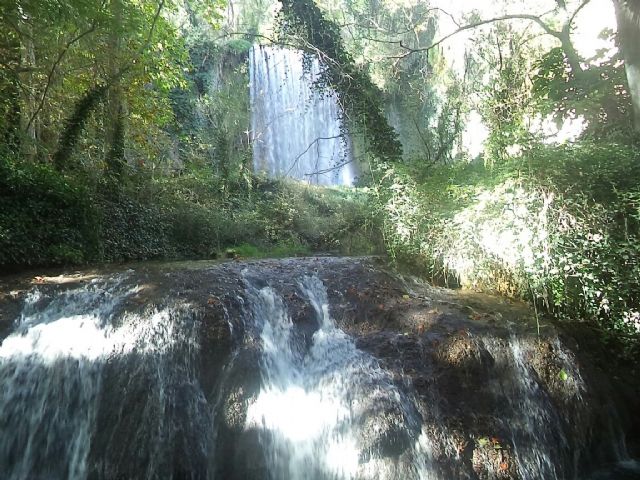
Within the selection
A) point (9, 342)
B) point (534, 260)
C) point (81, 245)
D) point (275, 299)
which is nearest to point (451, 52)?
point (534, 260)

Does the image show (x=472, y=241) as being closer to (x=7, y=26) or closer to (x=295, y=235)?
(x=295, y=235)

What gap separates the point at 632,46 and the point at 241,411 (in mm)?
7681

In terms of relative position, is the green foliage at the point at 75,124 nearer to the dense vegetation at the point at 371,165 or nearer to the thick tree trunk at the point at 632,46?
the dense vegetation at the point at 371,165

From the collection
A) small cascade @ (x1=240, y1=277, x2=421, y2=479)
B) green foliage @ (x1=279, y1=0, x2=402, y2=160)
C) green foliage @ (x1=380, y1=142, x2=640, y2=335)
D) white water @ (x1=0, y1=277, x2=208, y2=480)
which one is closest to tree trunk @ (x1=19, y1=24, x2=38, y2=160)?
white water @ (x1=0, y1=277, x2=208, y2=480)

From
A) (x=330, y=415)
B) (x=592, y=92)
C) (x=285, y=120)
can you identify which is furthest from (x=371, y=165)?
(x=285, y=120)

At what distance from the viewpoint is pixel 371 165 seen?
10.6 meters

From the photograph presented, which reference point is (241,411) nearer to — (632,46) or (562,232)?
(562,232)

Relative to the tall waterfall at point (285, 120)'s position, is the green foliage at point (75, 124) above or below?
below

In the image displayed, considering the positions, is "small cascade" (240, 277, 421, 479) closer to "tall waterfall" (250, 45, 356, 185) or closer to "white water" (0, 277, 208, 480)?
"white water" (0, 277, 208, 480)

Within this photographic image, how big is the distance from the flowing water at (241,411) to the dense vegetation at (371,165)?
4.97ft

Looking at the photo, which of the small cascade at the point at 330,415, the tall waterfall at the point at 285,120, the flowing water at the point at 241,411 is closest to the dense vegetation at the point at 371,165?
the flowing water at the point at 241,411

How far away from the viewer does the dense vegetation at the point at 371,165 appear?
223 inches

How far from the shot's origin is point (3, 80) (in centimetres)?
859

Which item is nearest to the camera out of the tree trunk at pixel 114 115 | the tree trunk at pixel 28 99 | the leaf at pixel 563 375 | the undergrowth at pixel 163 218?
the leaf at pixel 563 375
